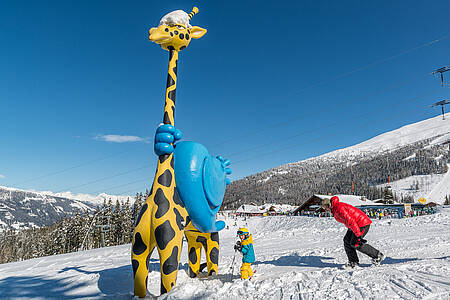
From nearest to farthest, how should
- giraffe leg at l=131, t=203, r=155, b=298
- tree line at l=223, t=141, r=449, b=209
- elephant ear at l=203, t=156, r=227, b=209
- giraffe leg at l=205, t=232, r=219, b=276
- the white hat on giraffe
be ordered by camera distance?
giraffe leg at l=131, t=203, r=155, b=298 → elephant ear at l=203, t=156, r=227, b=209 → the white hat on giraffe → giraffe leg at l=205, t=232, r=219, b=276 → tree line at l=223, t=141, r=449, b=209

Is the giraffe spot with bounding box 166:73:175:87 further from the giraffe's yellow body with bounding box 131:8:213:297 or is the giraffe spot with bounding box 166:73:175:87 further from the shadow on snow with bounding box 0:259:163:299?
the shadow on snow with bounding box 0:259:163:299

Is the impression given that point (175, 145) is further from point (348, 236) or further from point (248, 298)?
point (348, 236)

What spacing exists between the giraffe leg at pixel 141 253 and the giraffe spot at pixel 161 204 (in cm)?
20

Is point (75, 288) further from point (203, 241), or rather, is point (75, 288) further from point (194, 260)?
point (203, 241)

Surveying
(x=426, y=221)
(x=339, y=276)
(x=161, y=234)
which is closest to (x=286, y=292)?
(x=339, y=276)

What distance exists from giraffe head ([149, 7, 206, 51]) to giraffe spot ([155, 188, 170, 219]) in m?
3.21

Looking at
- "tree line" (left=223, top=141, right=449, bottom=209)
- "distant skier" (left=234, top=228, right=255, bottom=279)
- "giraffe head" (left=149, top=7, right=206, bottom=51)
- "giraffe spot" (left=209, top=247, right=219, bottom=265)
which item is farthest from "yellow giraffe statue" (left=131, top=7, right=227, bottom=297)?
"tree line" (left=223, top=141, right=449, bottom=209)

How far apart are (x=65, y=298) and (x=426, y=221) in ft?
57.8

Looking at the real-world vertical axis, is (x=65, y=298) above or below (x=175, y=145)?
below

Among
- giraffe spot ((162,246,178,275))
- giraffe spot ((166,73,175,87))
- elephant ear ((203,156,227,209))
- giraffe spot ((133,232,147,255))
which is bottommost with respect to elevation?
giraffe spot ((162,246,178,275))

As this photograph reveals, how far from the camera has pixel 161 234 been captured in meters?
5.00

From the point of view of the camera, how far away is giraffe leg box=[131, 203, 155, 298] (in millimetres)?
4965

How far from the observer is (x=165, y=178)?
5.37 metres

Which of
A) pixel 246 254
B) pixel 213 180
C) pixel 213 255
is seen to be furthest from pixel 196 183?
pixel 213 255
